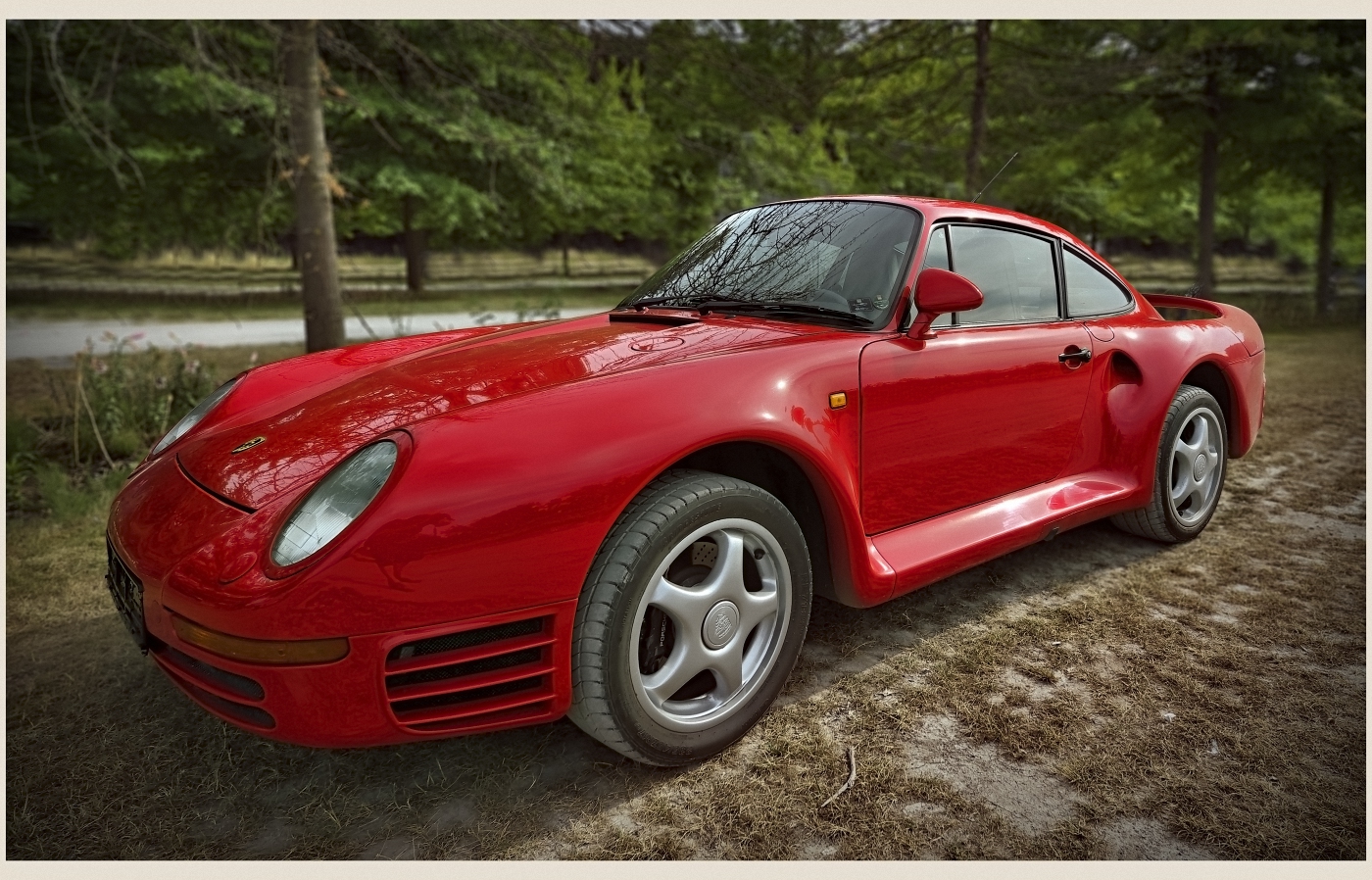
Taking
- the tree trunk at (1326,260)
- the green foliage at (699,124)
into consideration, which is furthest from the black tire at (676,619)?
the tree trunk at (1326,260)

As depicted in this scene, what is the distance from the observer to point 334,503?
1.96 meters

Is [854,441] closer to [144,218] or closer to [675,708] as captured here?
[675,708]

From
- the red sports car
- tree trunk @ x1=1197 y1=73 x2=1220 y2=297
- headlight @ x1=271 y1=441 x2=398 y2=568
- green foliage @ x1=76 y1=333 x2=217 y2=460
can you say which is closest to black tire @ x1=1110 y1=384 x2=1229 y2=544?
the red sports car

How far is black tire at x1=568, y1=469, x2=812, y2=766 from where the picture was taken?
2.04 m

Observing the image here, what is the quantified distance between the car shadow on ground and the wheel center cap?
35 centimetres

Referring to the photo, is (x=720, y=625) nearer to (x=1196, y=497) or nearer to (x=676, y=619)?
(x=676, y=619)

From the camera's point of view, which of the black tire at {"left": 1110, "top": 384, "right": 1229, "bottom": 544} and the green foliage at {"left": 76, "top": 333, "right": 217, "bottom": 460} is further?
the green foliage at {"left": 76, "top": 333, "right": 217, "bottom": 460}

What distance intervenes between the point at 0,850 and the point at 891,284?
2776 mm

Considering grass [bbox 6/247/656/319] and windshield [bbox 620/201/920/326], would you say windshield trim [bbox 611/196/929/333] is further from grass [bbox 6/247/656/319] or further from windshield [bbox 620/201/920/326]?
grass [bbox 6/247/656/319]

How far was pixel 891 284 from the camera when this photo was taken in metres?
2.83

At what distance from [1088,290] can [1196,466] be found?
974mm

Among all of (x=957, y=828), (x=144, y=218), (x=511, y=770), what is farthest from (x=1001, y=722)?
(x=144, y=218)

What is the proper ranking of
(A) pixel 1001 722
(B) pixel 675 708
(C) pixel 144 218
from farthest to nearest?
1. (C) pixel 144 218
2. (A) pixel 1001 722
3. (B) pixel 675 708

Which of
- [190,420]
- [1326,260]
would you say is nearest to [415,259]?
[190,420]
